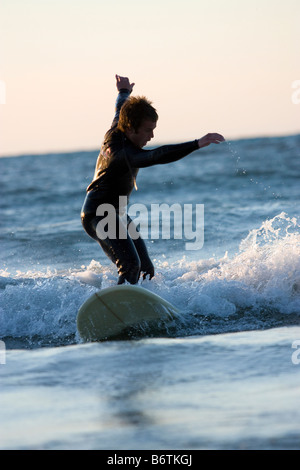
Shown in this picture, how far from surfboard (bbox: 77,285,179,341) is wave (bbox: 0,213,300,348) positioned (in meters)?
0.13

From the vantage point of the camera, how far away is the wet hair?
5406 mm

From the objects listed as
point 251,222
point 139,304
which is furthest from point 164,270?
point 251,222

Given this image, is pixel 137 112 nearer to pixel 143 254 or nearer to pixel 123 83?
pixel 123 83

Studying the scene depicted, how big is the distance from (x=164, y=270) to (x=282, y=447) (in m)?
5.49

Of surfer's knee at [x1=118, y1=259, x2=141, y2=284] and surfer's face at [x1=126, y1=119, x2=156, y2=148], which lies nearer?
surfer's face at [x1=126, y1=119, x2=156, y2=148]

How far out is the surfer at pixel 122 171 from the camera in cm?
541

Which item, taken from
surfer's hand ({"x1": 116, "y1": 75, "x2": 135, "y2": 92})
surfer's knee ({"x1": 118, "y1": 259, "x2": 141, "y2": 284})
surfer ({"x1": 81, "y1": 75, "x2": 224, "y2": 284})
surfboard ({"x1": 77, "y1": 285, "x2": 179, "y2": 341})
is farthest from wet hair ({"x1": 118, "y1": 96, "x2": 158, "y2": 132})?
surfboard ({"x1": 77, "y1": 285, "x2": 179, "y2": 341})

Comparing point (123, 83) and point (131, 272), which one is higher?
point (123, 83)

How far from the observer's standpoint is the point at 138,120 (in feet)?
17.7

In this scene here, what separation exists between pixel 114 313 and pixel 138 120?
5.18 feet

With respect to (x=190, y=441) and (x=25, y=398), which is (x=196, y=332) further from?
(x=190, y=441)

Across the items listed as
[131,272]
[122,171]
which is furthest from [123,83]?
[131,272]

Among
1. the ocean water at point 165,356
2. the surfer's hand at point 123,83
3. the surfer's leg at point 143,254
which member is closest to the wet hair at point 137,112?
the surfer's hand at point 123,83

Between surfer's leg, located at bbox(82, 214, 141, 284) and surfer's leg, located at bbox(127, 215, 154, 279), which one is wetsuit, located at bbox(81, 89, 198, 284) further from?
surfer's leg, located at bbox(127, 215, 154, 279)
